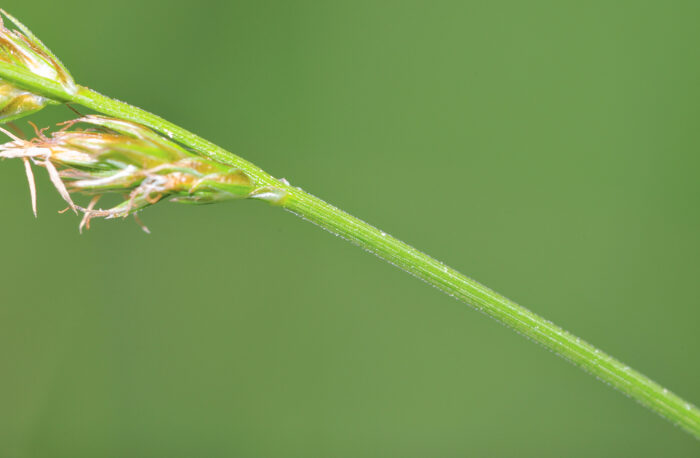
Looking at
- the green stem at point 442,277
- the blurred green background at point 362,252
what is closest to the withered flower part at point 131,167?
the green stem at point 442,277

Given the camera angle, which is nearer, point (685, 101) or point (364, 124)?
point (685, 101)

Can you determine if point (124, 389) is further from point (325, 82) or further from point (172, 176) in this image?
point (172, 176)

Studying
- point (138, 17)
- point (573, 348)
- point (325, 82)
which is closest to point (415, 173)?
point (325, 82)

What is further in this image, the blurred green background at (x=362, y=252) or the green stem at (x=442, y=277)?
the blurred green background at (x=362, y=252)

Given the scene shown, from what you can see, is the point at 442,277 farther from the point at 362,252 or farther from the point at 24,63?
the point at 362,252

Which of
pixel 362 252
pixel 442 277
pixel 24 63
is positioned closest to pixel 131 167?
pixel 24 63

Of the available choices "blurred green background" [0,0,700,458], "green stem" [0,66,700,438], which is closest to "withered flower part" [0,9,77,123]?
"green stem" [0,66,700,438]

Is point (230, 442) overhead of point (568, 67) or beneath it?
beneath

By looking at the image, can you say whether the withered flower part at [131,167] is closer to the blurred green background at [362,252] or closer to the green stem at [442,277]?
the green stem at [442,277]
